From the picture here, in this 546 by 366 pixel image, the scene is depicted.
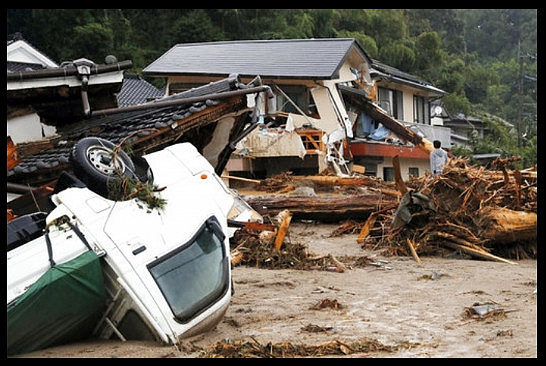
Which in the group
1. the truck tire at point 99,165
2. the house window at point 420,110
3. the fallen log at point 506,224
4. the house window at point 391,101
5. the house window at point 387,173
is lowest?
the house window at point 387,173

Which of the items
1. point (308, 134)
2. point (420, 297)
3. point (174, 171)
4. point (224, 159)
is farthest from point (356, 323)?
point (308, 134)

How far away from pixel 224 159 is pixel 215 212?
221 inches

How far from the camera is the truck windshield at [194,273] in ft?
19.7

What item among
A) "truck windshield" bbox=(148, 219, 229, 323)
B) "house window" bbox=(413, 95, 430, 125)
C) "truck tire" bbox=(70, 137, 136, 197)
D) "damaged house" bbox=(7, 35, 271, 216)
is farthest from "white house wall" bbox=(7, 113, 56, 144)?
"house window" bbox=(413, 95, 430, 125)

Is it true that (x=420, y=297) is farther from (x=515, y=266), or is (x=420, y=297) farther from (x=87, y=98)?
(x=87, y=98)

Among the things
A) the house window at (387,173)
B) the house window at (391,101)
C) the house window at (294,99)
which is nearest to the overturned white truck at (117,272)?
the house window at (294,99)

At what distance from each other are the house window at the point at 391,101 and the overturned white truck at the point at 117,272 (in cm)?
2489

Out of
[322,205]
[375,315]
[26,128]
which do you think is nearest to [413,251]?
[322,205]

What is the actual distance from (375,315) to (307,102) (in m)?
18.3

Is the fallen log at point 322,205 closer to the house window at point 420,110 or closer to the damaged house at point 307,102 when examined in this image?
the damaged house at point 307,102

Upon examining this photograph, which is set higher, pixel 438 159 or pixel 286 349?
pixel 286 349

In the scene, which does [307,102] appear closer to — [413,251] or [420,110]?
[420,110]

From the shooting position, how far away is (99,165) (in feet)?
24.6

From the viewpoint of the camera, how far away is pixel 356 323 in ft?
22.9
